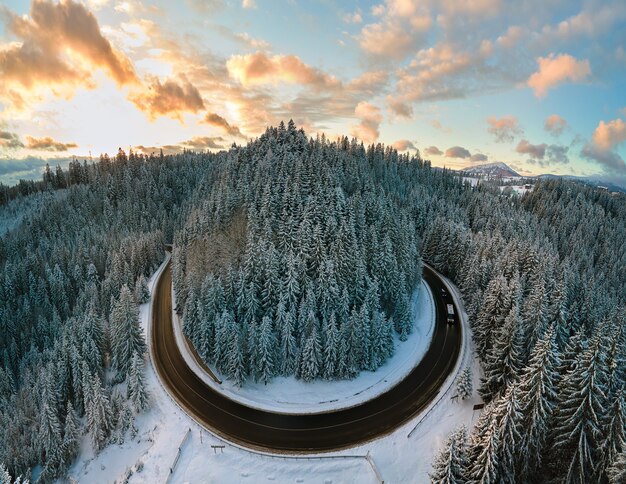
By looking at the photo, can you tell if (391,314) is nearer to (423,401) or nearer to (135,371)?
(423,401)

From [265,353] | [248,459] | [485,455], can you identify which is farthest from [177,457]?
[485,455]

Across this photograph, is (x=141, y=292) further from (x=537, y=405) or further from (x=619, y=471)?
(x=619, y=471)

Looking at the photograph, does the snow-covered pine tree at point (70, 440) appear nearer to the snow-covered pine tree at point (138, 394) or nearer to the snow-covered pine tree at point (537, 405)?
the snow-covered pine tree at point (138, 394)

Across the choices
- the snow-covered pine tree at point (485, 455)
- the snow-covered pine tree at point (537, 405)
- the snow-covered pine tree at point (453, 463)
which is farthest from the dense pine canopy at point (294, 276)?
the snow-covered pine tree at point (537, 405)

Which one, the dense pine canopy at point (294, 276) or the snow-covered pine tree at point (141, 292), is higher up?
the dense pine canopy at point (294, 276)

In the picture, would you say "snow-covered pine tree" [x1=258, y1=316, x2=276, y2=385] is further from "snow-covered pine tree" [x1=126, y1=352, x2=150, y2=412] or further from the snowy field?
"snow-covered pine tree" [x1=126, y1=352, x2=150, y2=412]
